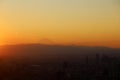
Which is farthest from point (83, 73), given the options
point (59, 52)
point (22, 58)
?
point (22, 58)

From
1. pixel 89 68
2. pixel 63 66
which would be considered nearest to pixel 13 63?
pixel 63 66

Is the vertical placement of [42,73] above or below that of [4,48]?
below

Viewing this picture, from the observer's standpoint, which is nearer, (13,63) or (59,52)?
(13,63)

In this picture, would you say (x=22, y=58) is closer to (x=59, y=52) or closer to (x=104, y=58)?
(x=59, y=52)

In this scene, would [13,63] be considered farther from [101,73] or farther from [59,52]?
[101,73]

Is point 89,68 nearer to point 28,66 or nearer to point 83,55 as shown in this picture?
point 83,55

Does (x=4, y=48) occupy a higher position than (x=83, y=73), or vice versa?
(x=4, y=48)

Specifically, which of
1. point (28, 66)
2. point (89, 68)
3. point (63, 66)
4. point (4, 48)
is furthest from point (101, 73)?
point (4, 48)
